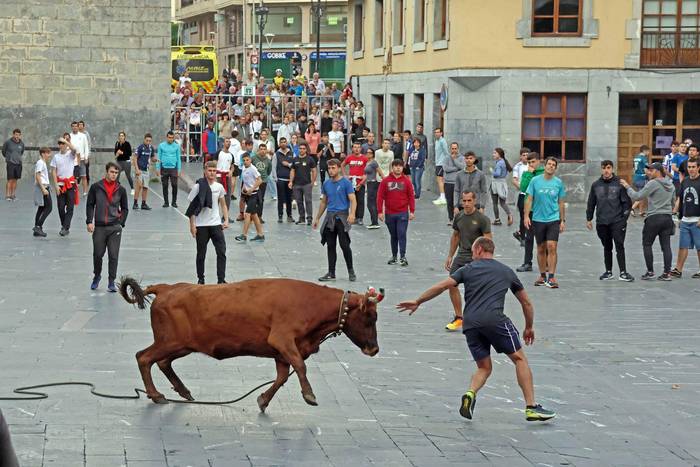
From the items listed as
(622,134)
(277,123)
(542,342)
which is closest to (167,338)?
(542,342)

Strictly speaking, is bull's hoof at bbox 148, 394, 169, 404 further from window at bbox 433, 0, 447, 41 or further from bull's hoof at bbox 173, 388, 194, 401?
window at bbox 433, 0, 447, 41

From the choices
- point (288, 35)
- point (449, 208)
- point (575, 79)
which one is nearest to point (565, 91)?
point (575, 79)

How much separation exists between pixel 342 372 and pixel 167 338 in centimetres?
218

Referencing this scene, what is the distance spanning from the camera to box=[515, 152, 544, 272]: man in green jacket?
19.4m

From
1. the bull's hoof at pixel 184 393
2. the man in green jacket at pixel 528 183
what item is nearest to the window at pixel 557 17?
the man in green jacket at pixel 528 183

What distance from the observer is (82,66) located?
3556 cm

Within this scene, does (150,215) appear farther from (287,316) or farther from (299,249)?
(287,316)

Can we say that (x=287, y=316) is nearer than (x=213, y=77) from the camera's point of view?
Yes

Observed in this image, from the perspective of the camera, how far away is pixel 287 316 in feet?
31.5

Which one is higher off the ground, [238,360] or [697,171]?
[697,171]

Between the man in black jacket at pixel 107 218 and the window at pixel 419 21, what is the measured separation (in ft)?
70.6

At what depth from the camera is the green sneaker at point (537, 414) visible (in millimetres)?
9727

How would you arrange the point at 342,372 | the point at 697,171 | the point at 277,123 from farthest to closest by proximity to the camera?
the point at 277,123
the point at 697,171
the point at 342,372

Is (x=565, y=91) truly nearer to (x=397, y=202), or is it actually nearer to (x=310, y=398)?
(x=397, y=202)
